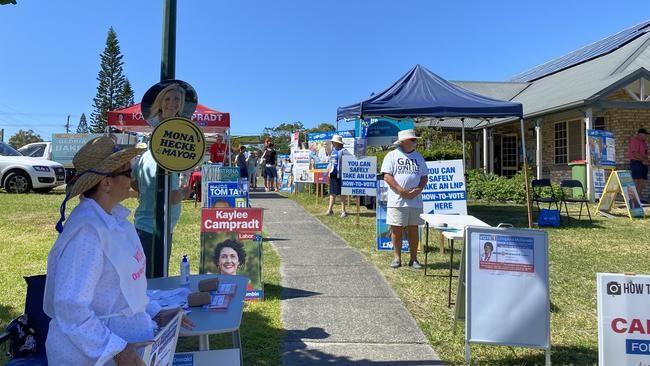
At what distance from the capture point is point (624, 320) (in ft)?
9.57

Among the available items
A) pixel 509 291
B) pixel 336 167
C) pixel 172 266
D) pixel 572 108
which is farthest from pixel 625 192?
pixel 172 266

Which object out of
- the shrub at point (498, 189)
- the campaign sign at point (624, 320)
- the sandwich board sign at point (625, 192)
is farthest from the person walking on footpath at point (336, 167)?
the campaign sign at point (624, 320)

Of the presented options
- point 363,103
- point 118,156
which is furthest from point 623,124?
point 118,156

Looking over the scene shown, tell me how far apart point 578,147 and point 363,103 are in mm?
10719

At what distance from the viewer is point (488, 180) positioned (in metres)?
16.1

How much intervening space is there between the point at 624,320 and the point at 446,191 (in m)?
4.80

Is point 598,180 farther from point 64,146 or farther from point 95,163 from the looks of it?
point 64,146

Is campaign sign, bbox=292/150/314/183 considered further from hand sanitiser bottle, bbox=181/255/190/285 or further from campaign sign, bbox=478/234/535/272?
hand sanitiser bottle, bbox=181/255/190/285

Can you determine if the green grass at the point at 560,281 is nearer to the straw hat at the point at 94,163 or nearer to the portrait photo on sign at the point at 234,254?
the portrait photo on sign at the point at 234,254

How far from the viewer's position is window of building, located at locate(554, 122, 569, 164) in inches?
680

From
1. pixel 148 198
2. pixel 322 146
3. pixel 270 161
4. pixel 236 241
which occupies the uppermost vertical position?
pixel 322 146

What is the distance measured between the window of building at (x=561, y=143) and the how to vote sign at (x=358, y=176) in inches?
423

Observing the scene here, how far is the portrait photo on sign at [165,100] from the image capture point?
3.31m

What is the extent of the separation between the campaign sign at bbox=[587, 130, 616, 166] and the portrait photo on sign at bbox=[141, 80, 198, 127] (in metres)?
12.0
